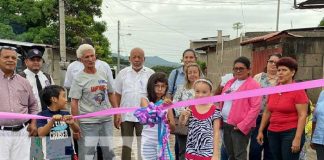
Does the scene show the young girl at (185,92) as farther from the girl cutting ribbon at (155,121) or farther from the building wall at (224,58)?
the building wall at (224,58)

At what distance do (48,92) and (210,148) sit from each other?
69.0 inches

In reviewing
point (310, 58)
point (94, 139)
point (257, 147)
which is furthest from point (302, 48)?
point (94, 139)

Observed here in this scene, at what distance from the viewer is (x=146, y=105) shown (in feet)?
13.8

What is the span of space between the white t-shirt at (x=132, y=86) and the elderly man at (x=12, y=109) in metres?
1.34

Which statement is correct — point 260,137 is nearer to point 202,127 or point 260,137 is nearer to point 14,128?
point 202,127

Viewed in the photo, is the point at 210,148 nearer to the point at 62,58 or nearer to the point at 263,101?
the point at 263,101

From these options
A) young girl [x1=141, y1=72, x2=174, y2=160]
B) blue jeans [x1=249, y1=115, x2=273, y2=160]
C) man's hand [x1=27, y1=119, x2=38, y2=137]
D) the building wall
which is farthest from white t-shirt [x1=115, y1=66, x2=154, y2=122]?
the building wall

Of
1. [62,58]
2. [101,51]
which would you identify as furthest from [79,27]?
[62,58]

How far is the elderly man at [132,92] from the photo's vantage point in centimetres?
525

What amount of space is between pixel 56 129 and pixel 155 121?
1.05m

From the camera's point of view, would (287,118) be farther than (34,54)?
No

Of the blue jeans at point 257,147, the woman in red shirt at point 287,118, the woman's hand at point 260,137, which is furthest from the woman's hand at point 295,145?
the blue jeans at point 257,147

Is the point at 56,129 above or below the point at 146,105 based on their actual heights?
below

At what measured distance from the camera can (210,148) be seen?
13.7 feet
